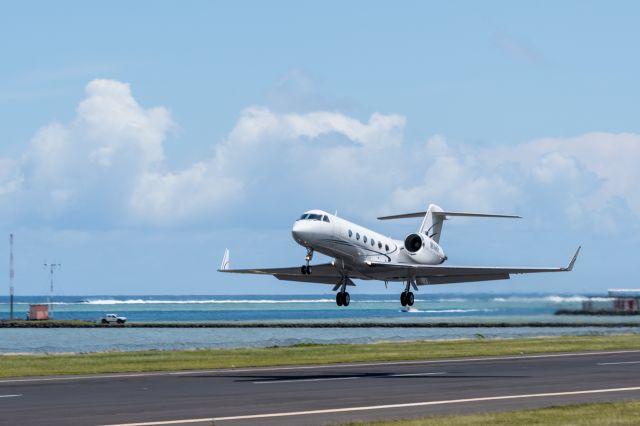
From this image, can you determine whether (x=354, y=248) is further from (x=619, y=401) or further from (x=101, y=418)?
(x=101, y=418)

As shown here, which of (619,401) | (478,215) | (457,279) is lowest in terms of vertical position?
(619,401)

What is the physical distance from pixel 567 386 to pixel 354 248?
46.5 ft

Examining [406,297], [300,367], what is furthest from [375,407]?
[406,297]

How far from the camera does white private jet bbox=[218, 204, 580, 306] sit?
43.5m

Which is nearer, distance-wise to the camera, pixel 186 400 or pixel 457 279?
pixel 186 400

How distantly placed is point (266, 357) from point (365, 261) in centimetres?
978

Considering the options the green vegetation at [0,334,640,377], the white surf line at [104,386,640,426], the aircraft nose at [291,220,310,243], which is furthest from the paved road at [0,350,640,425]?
the aircraft nose at [291,220,310,243]

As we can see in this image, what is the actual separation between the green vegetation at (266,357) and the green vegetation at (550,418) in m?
21.7

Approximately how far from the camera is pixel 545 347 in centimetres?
6056

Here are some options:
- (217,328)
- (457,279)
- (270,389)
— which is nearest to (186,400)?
(270,389)

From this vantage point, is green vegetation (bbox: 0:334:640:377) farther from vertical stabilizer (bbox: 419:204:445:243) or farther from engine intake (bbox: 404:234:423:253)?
vertical stabilizer (bbox: 419:204:445:243)

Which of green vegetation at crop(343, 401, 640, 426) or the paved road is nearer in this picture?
green vegetation at crop(343, 401, 640, 426)

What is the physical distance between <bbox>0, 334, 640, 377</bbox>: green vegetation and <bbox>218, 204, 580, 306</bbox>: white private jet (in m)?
3.98

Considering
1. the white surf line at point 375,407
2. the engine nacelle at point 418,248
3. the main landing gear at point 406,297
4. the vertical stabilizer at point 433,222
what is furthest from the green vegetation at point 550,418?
the vertical stabilizer at point 433,222
